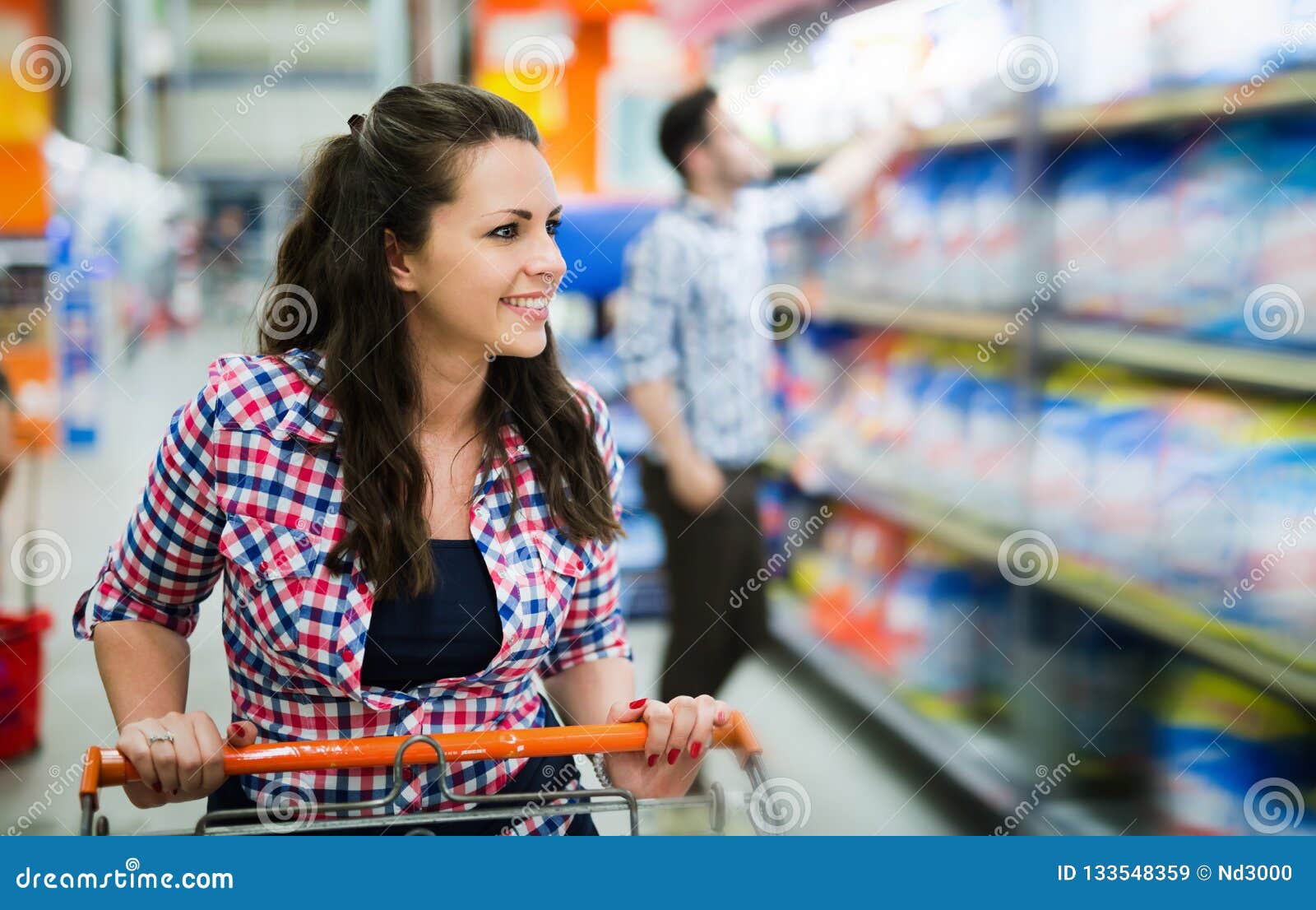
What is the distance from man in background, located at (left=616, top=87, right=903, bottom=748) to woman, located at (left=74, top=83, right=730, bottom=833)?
1541 millimetres

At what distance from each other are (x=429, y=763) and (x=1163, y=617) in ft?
5.53

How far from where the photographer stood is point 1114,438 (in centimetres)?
264

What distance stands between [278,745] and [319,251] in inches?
25.9

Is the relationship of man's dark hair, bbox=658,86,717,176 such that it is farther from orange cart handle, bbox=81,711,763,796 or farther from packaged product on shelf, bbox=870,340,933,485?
Answer: orange cart handle, bbox=81,711,763,796

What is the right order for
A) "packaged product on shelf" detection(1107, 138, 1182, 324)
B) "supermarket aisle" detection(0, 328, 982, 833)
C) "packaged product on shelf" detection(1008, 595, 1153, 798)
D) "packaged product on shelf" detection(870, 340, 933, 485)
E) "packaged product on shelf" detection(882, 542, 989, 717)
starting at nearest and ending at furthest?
"packaged product on shelf" detection(1107, 138, 1182, 324) → "packaged product on shelf" detection(1008, 595, 1153, 798) → "supermarket aisle" detection(0, 328, 982, 833) → "packaged product on shelf" detection(882, 542, 989, 717) → "packaged product on shelf" detection(870, 340, 933, 485)

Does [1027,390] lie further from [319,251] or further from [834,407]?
[319,251]

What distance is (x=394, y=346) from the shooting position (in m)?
1.58

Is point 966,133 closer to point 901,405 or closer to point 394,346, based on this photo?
point 901,405

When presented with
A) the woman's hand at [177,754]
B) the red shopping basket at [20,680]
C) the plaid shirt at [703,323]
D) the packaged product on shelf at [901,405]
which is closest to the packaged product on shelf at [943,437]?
the packaged product on shelf at [901,405]

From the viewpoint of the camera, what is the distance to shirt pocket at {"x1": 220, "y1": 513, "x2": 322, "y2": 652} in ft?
4.77

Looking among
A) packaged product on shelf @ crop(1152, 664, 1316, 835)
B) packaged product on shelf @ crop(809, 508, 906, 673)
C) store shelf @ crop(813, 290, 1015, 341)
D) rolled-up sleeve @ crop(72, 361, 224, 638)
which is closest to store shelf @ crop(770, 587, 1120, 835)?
packaged product on shelf @ crop(809, 508, 906, 673)

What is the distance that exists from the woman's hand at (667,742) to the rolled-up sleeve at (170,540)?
0.55 metres

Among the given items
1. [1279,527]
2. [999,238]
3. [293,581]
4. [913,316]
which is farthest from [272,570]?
[913,316]

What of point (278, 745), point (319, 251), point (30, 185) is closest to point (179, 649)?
point (278, 745)
